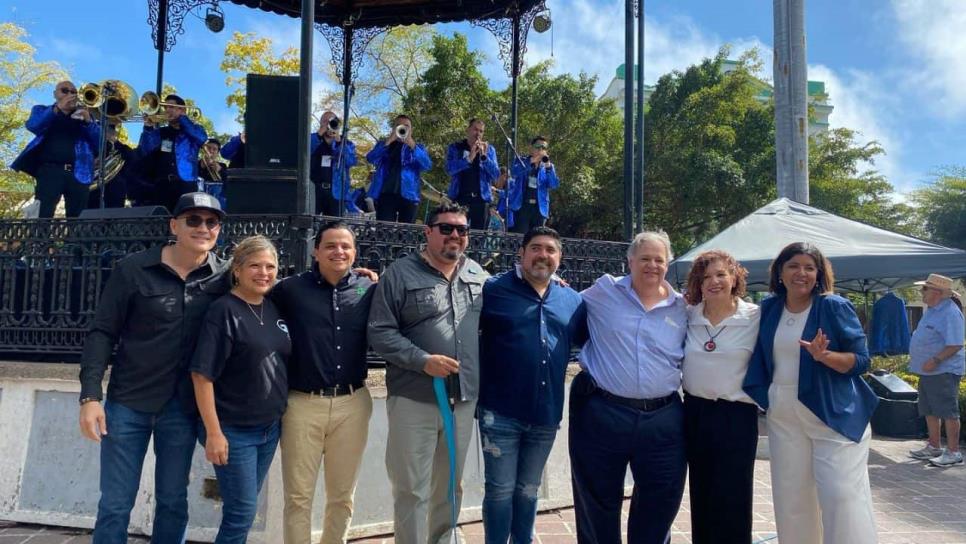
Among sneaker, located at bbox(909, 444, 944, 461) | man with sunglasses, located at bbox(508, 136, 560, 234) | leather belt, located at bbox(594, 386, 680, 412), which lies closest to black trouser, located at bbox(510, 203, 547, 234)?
man with sunglasses, located at bbox(508, 136, 560, 234)

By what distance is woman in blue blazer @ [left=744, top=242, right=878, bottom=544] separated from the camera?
3.21 metres

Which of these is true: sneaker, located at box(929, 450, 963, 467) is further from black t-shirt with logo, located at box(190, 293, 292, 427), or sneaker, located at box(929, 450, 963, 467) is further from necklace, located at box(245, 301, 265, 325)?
necklace, located at box(245, 301, 265, 325)

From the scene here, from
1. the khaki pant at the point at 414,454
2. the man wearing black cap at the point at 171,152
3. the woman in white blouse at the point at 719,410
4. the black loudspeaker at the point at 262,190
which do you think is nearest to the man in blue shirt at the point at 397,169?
the man wearing black cap at the point at 171,152

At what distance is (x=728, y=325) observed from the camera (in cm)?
347

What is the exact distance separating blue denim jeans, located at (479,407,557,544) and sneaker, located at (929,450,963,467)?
580 centimetres

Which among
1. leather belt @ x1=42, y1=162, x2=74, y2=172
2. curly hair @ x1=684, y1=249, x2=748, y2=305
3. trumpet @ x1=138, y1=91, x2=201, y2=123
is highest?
trumpet @ x1=138, y1=91, x2=201, y2=123

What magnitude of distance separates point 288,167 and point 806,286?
12.2ft

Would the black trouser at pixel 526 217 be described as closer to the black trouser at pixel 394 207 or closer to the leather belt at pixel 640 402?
the black trouser at pixel 394 207

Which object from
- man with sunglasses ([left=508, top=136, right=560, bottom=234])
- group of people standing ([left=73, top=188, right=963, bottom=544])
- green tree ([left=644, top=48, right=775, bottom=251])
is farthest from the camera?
green tree ([left=644, top=48, right=775, bottom=251])

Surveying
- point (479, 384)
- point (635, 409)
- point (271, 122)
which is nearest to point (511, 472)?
point (479, 384)

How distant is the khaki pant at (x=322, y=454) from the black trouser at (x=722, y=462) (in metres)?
1.75

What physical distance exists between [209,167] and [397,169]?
115 inches

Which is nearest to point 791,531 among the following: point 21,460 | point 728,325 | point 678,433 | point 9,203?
point 678,433

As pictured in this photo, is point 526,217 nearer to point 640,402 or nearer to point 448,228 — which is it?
point 448,228
